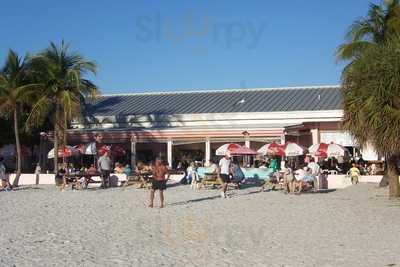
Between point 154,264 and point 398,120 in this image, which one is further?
point 398,120

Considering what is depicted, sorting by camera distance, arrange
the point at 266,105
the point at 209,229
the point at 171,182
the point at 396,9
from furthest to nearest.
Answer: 1. the point at 266,105
2. the point at 171,182
3. the point at 396,9
4. the point at 209,229

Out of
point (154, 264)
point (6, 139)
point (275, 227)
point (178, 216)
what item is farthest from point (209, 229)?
point (6, 139)

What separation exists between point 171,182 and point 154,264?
18025 millimetres

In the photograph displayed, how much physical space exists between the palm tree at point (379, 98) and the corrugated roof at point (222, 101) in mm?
15573

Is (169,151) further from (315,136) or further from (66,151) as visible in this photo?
(315,136)

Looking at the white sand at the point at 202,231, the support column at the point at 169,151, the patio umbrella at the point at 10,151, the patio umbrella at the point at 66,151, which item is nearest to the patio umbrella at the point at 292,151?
the support column at the point at 169,151

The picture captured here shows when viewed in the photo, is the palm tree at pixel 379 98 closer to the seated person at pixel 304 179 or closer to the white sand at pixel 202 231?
the white sand at pixel 202 231

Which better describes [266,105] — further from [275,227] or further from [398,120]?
[275,227]

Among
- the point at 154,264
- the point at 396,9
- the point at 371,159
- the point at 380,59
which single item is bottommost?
the point at 154,264

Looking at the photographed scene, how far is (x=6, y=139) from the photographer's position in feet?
107

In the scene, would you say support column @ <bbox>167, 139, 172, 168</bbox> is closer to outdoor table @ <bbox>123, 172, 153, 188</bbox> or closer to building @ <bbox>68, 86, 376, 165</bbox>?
building @ <bbox>68, 86, 376, 165</bbox>

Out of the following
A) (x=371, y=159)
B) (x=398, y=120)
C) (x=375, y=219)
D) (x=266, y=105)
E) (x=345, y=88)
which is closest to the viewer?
(x=375, y=219)

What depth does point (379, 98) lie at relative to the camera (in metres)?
15.4

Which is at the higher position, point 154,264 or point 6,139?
point 6,139
